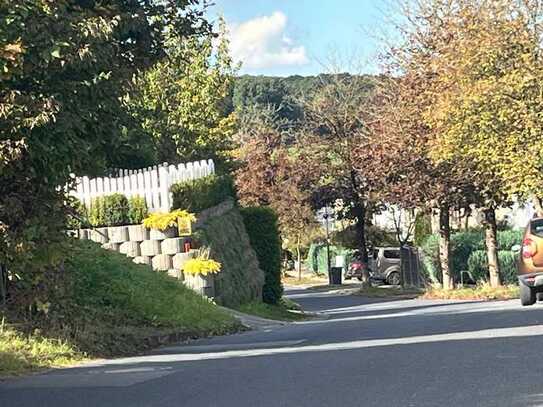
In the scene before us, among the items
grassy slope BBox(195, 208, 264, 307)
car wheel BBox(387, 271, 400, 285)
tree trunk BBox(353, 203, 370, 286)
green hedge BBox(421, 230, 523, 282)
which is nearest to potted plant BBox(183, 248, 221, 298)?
grassy slope BBox(195, 208, 264, 307)

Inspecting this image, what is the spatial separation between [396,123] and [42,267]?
23.2 metres

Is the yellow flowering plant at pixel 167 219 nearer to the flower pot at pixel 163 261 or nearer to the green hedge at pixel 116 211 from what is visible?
the green hedge at pixel 116 211

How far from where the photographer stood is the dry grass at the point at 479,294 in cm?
2829

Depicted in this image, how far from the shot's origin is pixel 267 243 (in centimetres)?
2755

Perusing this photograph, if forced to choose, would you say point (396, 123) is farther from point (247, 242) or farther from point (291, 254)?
point (291, 254)

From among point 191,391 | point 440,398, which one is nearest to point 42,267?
point 191,391

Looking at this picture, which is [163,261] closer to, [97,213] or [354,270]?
[97,213]

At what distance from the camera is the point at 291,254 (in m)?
65.6

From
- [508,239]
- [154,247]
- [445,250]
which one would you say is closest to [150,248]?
[154,247]

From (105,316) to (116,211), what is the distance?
266 inches

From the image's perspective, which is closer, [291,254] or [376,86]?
[376,86]

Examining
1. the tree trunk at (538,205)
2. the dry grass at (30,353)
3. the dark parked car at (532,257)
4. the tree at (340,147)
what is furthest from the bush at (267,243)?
the dry grass at (30,353)

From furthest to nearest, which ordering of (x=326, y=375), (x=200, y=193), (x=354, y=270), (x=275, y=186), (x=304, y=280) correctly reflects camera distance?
(x=304, y=280), (x=354, y=270), (x=275, y=186), (x=200, y=193), (x=326, y=375)

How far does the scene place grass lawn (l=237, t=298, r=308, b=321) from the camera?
23.5 m
